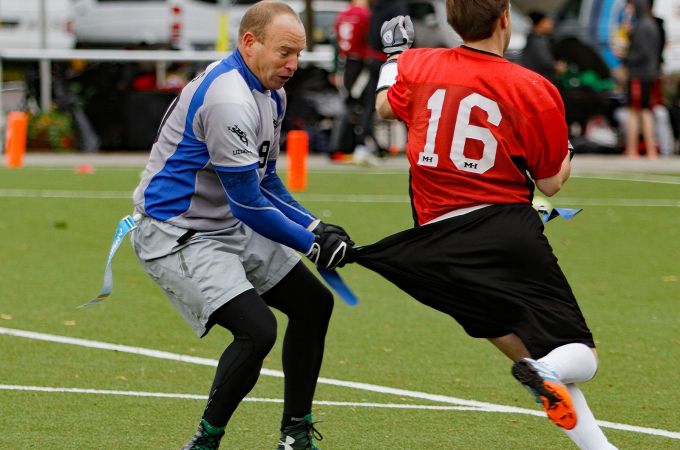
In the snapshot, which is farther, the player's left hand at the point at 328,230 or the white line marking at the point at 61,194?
Answer: the white line marking at the point at 61,194

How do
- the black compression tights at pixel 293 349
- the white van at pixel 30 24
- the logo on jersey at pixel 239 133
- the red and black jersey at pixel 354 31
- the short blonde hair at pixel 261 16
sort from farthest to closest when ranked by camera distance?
the white van at pixel 30 24
the red and black jersey at pixel 354 31
the black compression tights at pixel 293 349
the short blonde hair at pixel 261 16
the logo on jersey at pixel 239 133

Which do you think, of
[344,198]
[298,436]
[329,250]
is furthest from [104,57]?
[329,250]

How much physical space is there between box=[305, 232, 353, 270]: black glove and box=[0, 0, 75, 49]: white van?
27.1 metres

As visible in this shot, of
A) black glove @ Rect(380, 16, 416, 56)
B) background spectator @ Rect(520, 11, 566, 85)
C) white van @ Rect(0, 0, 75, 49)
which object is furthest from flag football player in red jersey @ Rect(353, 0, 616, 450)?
white van @ Rect(0, 0, 75, 49)

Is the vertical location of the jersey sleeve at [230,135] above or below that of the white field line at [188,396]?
above

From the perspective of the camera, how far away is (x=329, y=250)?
16.9ft

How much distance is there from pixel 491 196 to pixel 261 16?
42.9 inches

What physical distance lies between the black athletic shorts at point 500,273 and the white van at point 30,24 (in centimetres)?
2732

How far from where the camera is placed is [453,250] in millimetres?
4969

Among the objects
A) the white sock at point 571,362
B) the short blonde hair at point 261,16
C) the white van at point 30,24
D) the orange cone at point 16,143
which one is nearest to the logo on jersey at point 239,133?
the short blonde hair at point 261,16

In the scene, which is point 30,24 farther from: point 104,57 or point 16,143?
point 16,143

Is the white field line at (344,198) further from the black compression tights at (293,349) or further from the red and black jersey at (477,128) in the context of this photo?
the red and black jersey at (477,128)

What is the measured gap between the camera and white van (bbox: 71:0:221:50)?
97.9 feet

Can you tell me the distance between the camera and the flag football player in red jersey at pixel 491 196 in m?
4.88
